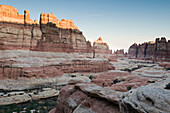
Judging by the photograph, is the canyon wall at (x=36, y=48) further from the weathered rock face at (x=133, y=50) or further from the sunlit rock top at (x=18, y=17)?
the weathered rock face at (x=133, y=50)

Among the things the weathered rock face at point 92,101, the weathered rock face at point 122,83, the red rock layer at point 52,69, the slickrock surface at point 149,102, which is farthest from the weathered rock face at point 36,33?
the slickrock surface at point 149,102

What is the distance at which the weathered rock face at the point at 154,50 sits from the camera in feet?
279

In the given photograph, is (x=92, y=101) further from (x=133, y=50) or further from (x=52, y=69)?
(x=133, y=50)

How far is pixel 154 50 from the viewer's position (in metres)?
96.0

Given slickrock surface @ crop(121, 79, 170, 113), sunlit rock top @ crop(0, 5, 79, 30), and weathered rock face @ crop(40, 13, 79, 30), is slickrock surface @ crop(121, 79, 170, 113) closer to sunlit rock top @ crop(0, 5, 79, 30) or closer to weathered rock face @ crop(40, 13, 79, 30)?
sunlit rock top @ crop(0, 5, 79, 30)

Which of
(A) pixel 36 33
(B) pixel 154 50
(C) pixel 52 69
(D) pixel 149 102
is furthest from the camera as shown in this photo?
(B) pixel 154 50

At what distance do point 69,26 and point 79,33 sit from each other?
18.1ft

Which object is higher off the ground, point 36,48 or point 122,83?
point 36,48

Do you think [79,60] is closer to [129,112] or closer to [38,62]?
[38,62]

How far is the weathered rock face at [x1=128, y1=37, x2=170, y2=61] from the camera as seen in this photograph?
8491cm

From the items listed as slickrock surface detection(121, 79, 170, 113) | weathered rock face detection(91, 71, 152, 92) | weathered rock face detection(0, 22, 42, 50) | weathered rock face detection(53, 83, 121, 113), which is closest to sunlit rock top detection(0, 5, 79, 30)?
weathered rock face detection(0, 22, 42, 50)

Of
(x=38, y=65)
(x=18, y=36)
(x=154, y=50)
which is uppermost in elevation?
(x=18, y=36)

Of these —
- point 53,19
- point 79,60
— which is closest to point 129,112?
point 79,60

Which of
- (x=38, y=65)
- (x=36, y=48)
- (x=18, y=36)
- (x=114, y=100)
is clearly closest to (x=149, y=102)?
(x=114, y=100)
